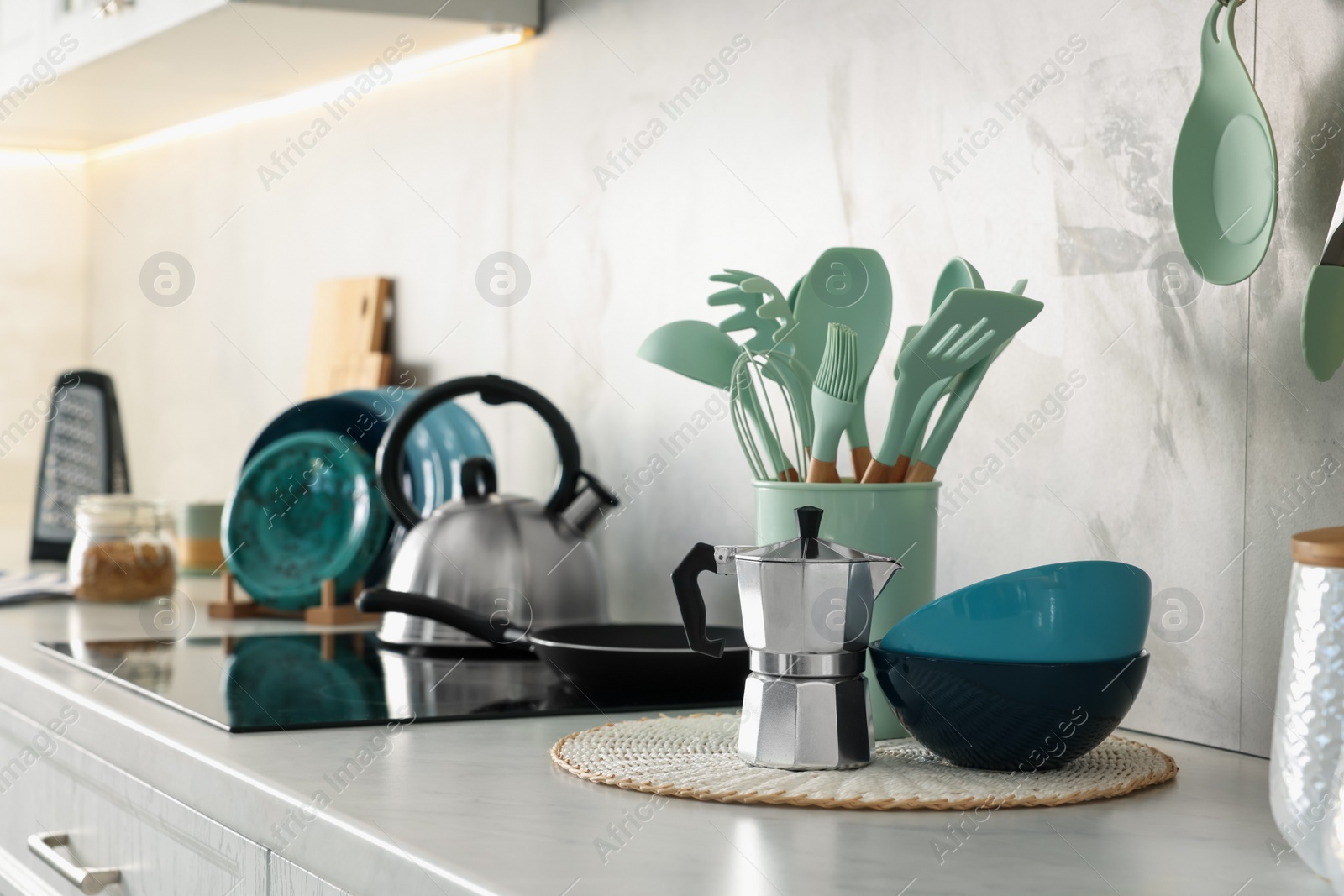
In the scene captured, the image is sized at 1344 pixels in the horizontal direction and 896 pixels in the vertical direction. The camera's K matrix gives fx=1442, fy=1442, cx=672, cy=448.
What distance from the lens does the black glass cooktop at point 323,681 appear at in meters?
0.99

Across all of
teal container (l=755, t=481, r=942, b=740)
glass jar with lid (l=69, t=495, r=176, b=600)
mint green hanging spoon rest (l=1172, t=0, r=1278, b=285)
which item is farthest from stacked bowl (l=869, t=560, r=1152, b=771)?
glass jar with lid (l=69, t=495, r=176, b=600)

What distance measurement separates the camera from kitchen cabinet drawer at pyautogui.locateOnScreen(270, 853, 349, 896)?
71 centimetres

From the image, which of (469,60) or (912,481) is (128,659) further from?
(469,60)

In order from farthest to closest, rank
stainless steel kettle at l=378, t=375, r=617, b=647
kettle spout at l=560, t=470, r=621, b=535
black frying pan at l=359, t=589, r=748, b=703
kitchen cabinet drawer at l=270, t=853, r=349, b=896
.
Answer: kettle spout at l=560, t=470, r=621, b=535 < stainless steel kettle at l=378, t=375, r=617, b=647 < black frying pan at l=359, t=589, r=748, b=703 < kitchen cabinet drawer at l=270, t=853, r=349, b=896

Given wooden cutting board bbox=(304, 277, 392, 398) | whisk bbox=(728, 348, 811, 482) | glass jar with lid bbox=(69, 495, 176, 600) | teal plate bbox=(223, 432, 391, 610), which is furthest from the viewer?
wooden cutting board bbox=(304, 277, 392, 398)

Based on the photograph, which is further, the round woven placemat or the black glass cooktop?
the black glass cooktop

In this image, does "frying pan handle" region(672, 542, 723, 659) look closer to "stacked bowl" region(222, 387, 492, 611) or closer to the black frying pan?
the black frying pan

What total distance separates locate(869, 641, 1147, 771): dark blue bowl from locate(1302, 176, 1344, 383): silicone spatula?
0.62 feet

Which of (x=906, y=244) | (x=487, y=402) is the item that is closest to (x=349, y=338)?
(x=487, y=402)

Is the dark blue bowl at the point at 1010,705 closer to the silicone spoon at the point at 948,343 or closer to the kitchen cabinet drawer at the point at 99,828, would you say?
the silicone spoon at the point at 948,343

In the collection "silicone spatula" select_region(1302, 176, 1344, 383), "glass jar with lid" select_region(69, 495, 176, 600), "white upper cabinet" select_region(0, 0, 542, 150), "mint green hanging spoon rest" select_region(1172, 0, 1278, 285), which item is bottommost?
"glass jar with lid" select_region(69, 495, 176, 600)

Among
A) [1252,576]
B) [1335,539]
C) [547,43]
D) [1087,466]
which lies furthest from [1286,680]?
[547,43]

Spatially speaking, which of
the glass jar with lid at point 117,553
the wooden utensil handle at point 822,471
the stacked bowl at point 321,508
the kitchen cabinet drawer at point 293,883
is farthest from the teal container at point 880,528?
the glass jar with lid at point 117,553

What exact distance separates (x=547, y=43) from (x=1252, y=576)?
1.03 metres
